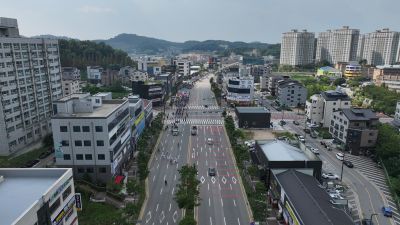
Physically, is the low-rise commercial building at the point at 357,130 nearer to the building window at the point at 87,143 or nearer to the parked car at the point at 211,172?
the parked car at the point at 211,172

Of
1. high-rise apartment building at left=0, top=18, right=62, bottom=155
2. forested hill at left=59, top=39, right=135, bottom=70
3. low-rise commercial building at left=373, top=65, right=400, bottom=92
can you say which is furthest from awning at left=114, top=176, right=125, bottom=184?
forested hill at left=59, top=39, right=135, bottom=70

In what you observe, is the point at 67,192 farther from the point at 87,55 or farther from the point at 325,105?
the point at 87,55

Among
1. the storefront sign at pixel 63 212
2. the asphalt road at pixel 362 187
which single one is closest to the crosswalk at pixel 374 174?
the asphalt road at pixel 362 187

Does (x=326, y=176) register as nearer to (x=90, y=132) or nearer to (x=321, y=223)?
(x=321, y=223)

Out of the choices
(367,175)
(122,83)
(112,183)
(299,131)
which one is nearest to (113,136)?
(112,183)

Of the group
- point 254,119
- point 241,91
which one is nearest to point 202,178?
point 254,119
